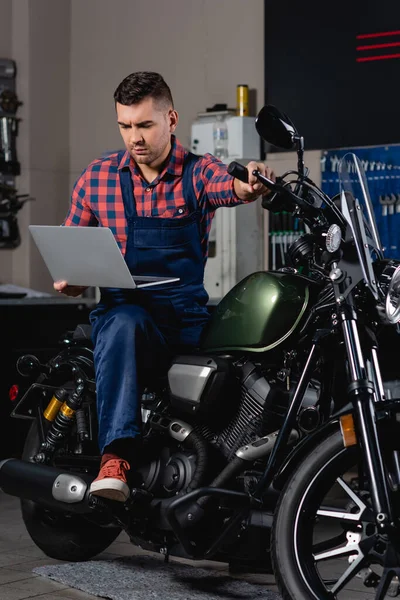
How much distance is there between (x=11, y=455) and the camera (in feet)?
17.9

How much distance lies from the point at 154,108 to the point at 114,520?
1145 mm

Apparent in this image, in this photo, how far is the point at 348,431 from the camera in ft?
7.79

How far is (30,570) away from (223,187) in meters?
1.34

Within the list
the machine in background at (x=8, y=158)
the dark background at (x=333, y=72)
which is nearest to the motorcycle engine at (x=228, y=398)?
the dark background at (x=333, y=72)

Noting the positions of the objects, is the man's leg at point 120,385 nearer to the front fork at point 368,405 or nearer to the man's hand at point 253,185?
the man's hand at point 253,185

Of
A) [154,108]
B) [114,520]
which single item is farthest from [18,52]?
[114,520]

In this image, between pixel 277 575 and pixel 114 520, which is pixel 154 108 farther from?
pixel 277 575

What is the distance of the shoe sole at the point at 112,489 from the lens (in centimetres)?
281

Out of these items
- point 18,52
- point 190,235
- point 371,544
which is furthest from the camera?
point 18,52

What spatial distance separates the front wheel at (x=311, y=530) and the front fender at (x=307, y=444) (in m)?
0.02

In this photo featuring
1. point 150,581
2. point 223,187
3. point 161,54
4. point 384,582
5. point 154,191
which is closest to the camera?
point 384,582

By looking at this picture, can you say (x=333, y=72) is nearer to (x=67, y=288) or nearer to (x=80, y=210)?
(x=80, y=210)

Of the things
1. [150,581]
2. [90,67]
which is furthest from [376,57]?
[150,581]

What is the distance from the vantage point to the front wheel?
2.37 meters
